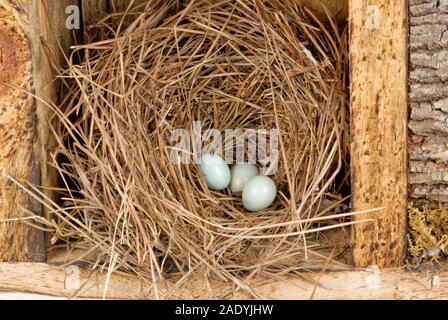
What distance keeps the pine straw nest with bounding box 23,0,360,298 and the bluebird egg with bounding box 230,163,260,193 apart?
22 mm

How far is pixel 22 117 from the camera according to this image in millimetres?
1258

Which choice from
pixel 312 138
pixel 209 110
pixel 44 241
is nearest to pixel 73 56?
pixel 209 110

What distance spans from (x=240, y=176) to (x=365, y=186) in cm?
25

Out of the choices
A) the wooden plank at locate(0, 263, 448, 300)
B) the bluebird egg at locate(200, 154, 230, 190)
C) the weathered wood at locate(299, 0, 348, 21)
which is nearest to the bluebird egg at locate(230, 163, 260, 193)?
the bluebird egg at locate(200, 154, 230, 190)

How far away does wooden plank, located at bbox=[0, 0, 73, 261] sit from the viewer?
1239 mm

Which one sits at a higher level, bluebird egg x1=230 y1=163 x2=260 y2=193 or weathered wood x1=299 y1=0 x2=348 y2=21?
weathered wood x1=299 y1=0 x2=348 y2=21

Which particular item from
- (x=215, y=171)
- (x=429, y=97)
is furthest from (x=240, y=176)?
(x=429, y=97)

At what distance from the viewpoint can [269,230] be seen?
131 centimetres

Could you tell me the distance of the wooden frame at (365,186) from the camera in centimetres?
120

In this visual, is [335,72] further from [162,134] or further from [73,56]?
[73,56]

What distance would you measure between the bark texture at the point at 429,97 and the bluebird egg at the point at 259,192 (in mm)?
229

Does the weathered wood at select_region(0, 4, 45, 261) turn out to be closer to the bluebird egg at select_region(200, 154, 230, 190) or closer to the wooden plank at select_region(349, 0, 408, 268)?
the bluebird egg at select_region(200, 154, 230, 190)
